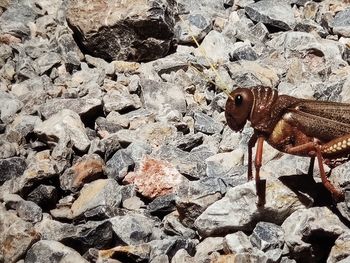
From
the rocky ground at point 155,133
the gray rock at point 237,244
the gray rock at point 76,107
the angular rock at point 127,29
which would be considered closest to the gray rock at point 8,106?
the rocky ground at point 155,133

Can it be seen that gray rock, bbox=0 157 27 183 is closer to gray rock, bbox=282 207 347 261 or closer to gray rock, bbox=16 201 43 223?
gray rock, bbox=16 201 43 223

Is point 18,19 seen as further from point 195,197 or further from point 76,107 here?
point 195,197

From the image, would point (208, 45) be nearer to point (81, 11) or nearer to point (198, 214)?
point (81, 11)

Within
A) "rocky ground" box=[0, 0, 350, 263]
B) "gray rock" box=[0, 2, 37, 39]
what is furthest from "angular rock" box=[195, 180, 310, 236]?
"gray rock" box=[0, 2, 37, 39]

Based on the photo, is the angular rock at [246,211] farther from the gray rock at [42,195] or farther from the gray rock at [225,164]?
the gray rock at [42,195]

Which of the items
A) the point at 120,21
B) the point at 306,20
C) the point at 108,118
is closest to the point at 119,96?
the point at 108,118

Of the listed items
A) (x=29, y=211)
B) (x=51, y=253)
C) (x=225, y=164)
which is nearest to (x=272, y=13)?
(x=225, y=164)
